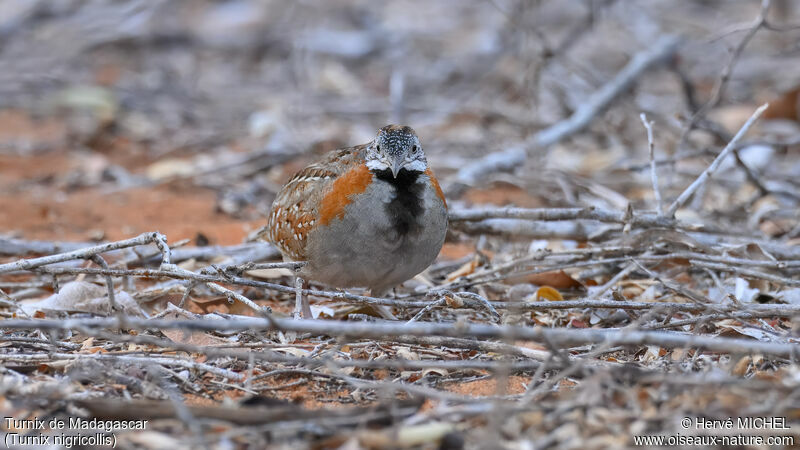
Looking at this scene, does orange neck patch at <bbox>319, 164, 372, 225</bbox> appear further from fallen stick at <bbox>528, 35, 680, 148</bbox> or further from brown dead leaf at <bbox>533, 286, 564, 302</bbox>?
fallen stick at <bbox>528, 35, 680, 148</bbox>

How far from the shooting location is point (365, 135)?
992 cm

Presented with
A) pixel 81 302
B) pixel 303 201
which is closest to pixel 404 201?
pixel 303 201

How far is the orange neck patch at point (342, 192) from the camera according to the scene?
15.9ft

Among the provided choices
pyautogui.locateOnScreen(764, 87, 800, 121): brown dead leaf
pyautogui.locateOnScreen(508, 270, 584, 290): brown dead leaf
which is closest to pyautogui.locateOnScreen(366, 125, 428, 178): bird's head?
pyautogui.locateOnScreen(508, 270, 584, 290): brown dead leaf

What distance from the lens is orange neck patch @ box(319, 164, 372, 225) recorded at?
4840mm

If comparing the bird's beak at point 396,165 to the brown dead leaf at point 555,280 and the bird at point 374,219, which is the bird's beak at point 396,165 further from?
the brown dead leaf at point 555,280

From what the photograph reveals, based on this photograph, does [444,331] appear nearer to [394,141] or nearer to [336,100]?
[394,141]

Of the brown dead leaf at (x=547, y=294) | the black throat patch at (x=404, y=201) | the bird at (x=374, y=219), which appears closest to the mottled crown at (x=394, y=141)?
the bird at (x=374, y=219)

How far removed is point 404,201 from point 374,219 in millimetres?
206

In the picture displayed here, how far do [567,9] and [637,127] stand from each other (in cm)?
406

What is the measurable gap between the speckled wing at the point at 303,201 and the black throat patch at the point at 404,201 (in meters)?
0.27

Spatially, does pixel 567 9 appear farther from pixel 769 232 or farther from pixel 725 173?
pixel 769 232

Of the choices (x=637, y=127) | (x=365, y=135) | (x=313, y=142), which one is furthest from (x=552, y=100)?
(x=313, y=142)

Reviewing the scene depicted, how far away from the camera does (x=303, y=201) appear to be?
5172mm
